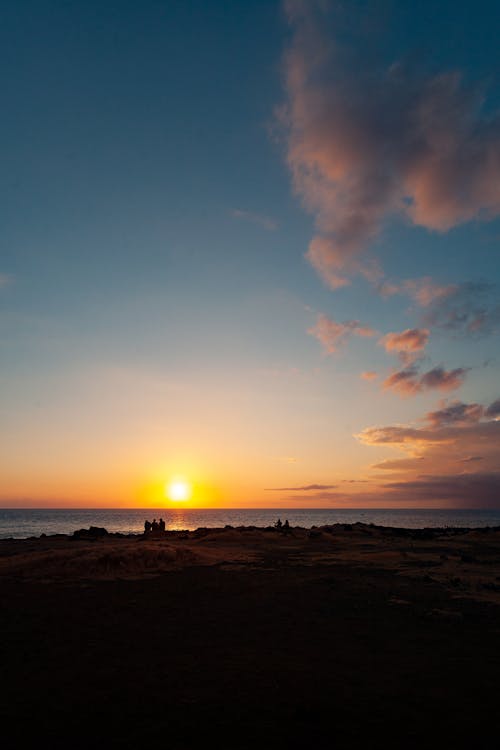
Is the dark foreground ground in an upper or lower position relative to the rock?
lower

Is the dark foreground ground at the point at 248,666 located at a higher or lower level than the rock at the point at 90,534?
lower

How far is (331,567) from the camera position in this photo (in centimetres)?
2547

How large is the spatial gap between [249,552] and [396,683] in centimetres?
2465

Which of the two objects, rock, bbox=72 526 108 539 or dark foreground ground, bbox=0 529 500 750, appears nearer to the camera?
dark foreground ground, bbox=0 529 500 750

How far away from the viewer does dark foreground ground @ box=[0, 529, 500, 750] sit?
7.28 metres

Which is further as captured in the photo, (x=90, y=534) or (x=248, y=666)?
(x=90, y=534)

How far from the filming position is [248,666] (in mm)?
10023

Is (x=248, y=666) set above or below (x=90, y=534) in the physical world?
below

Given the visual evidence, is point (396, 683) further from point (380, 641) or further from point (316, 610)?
point (316, 610)

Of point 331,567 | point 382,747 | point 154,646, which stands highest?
point 331,567

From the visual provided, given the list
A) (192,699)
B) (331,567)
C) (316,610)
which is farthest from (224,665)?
(331,567)

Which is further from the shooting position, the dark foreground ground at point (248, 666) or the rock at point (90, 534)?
the rock at point (90, 534)

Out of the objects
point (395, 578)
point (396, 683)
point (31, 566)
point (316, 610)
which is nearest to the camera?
point (396, 683)

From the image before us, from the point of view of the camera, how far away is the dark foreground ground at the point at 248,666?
7281mm
